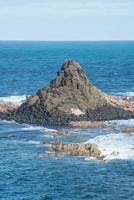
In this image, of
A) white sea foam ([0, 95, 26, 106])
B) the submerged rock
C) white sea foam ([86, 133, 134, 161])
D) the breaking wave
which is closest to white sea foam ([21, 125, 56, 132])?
the breaking wave

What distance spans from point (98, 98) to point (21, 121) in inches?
537

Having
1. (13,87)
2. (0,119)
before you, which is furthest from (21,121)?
(13,87)

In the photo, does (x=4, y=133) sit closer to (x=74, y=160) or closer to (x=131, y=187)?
(x=74, y=160)

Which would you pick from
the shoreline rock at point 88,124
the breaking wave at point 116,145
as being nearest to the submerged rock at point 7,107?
the shoreline rock at point 88,124

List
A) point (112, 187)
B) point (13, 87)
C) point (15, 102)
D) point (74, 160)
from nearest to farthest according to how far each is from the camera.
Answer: point (112, 187) < point (74, 160) < point (15, 102) < point (13, 87)

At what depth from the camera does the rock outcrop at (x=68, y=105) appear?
9631 cm

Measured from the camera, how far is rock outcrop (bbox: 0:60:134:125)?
96312 mm

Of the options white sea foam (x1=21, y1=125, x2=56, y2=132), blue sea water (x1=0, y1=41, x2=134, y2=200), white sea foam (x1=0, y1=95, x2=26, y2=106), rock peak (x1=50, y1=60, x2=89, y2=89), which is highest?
rock peak (x1=50, y1=60, x2=89, y2=89)

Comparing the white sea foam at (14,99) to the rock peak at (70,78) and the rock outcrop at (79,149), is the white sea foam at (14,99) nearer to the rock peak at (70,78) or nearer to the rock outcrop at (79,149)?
the rock peak at (70,78)

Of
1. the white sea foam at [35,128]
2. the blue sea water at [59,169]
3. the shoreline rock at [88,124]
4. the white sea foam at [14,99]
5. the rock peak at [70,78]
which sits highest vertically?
the rock peak at [70,78]

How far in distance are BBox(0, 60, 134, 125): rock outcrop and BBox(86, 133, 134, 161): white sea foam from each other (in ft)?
42.1

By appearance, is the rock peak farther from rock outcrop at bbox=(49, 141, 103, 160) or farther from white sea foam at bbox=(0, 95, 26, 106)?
rock outcrop at bbox=(49, 141, 103, 160)

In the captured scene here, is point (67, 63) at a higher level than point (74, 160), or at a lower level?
higher

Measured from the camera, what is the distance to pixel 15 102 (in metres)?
112
